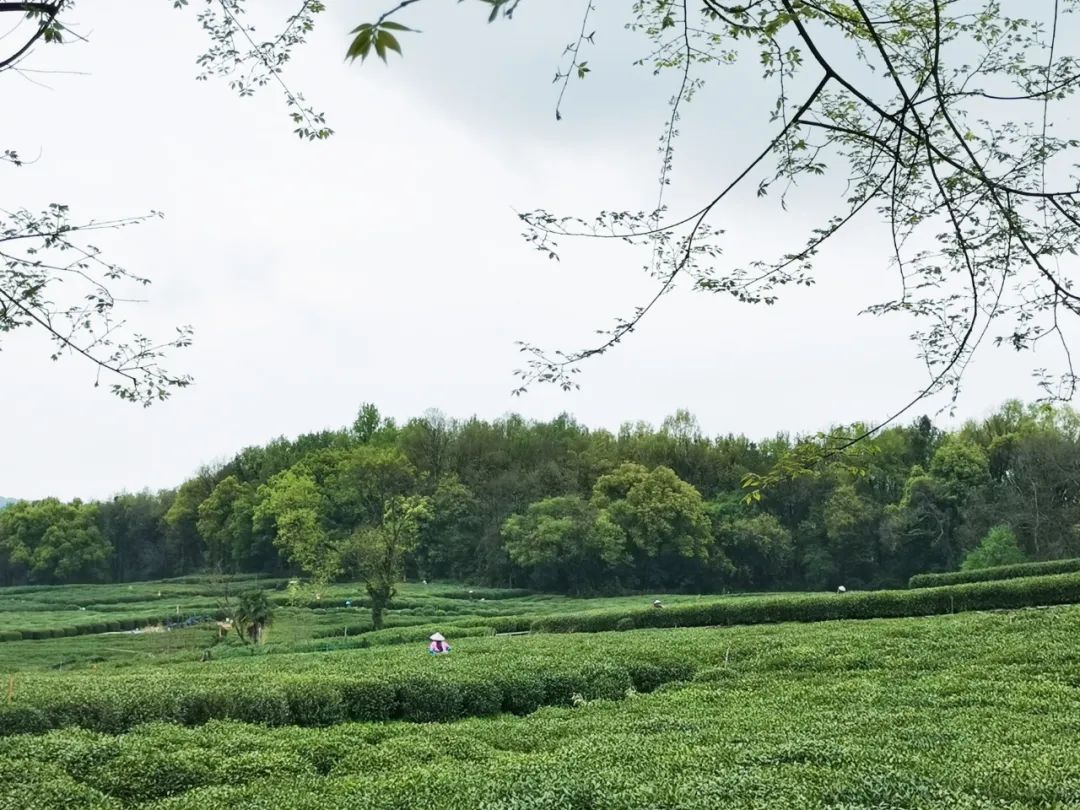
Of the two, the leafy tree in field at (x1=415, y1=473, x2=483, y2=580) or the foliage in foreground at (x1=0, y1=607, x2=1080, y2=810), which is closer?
the foliage in foreground at (x1=0, y1=607, x2=1080, y2=810)

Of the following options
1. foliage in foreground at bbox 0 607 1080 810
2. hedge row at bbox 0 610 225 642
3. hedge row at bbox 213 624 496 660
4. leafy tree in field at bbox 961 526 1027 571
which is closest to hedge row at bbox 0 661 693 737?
foliage in foreground at bbox 0 607 1080 810

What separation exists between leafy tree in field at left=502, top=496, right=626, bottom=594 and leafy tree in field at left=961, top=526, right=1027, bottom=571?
698 inches

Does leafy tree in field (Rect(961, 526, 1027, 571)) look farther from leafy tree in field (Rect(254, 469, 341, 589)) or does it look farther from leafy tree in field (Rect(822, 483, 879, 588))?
leafy tree in field (Rect(254, 469, 341, 589))

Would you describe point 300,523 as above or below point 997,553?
above

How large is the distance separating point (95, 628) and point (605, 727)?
37.7 meters

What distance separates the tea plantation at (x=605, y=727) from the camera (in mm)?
6715

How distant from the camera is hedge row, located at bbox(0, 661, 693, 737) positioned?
1148 cm

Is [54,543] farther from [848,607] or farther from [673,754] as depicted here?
[673,754]

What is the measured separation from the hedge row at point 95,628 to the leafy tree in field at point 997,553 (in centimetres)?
3540

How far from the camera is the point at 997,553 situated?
40.3 m

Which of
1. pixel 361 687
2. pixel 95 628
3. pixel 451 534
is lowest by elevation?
pixel 95 628

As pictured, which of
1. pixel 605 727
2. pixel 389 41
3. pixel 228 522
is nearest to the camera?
pixel 389 41

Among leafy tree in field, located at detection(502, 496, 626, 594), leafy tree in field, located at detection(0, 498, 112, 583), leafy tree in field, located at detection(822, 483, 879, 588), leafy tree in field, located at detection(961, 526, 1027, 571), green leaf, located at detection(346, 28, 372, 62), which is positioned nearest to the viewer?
green leaf, located at detection(346, 28, 372, 62)

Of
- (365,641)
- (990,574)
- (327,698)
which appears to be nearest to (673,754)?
(327,698)
